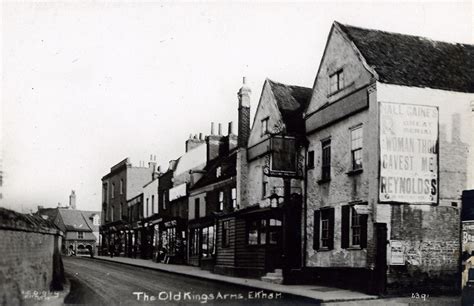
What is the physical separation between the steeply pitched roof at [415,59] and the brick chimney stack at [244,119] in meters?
7.03

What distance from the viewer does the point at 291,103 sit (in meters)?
20.9

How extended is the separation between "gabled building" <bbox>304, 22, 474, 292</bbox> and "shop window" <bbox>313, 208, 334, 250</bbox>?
16 centimetres

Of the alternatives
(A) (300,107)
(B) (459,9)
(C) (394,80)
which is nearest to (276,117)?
(A) (300,107)

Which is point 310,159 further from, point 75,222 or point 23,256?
point 75,222

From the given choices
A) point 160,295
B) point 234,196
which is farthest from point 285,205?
point 234,196

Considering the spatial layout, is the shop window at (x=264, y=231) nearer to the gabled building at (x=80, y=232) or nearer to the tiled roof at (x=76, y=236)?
the gabled building at (x=80, y=232)

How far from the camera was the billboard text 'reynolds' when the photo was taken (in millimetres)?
14656

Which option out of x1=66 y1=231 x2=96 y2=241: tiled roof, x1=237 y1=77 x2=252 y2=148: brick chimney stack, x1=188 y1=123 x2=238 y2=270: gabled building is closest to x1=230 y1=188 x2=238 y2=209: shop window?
x1=188 y1=123 x2=238 y2=270: gabled building

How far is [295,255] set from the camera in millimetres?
18766

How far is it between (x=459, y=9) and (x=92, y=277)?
1294 cm

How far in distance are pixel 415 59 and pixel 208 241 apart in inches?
552

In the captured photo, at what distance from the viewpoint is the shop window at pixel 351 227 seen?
15.8 meters

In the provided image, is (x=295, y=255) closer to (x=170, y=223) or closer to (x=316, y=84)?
(x=316, y=84)

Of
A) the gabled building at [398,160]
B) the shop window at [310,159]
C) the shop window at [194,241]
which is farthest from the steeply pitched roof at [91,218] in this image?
the gabled building at [398,160]
